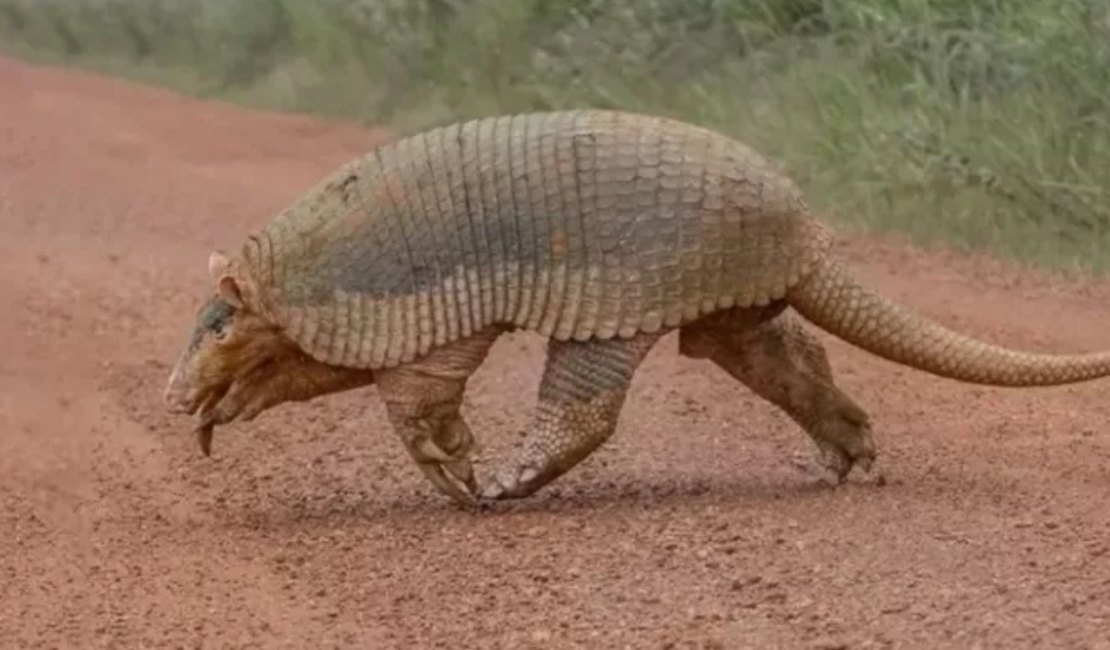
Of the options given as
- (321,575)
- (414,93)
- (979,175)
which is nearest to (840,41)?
(979,175)

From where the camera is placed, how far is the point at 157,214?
13.0m

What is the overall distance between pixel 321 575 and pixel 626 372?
98cm

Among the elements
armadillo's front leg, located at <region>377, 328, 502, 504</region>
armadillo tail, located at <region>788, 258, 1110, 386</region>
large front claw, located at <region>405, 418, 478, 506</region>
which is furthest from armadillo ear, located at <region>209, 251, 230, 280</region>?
armadillo tail, located at <region>788, 258, 1110, 386</region>

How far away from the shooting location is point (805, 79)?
41.2ft

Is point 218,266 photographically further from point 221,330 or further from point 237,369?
point 237,369

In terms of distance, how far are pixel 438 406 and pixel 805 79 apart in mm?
6328

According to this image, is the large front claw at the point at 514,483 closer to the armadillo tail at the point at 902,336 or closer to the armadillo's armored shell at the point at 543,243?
the armadillo's armored shell at the point at 543,243

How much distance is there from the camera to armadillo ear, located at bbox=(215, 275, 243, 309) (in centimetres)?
659

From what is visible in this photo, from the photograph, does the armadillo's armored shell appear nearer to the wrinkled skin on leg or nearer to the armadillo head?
the armadillo head

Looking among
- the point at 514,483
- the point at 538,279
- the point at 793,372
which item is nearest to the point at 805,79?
the point at 793,372

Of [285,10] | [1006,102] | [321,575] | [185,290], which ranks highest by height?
[321,575]

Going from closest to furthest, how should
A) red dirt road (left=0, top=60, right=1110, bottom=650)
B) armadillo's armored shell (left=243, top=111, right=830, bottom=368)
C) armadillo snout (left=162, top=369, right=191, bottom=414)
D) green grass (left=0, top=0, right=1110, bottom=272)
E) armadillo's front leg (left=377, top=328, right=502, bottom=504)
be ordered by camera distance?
1. red dirt road (left=0, top=60, right=1110, bottom=650)
2. armadillo's armored shell (left=243, top=111, right=830, bottom=368)
3. armadillo's front leg (left=377, top=328, right=502, bottom=504)
4. armadillo snout (left=162, top=369, right=191, bottom=414)
5. green grass (left=0, top=0, right=1110, bottom=272)

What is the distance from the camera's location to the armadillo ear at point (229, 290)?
6590 mm

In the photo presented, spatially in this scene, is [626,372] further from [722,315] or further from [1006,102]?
[1006,102]
